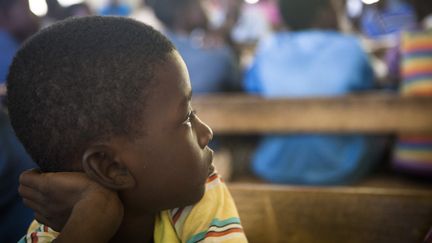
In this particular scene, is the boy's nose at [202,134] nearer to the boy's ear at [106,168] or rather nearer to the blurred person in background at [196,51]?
the boy's ear at [106,168]

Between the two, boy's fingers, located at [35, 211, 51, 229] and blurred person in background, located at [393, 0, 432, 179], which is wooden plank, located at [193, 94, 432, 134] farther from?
boy's fingers, located at [35, 211, 51, 229]

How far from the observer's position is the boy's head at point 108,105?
572 millimetres

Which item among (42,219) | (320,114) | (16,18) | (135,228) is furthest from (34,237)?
(16,18)

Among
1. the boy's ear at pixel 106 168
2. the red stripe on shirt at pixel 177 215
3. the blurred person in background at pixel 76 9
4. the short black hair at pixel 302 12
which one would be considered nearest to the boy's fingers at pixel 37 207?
the boy's ear at pixel 106 168

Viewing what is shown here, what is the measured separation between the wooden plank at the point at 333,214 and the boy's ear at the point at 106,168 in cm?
38

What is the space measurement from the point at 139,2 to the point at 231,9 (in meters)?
2.02

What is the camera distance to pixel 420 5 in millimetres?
2000

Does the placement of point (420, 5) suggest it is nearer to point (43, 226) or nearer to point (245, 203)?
point (245, 203)

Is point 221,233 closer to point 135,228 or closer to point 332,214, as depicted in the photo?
point 135,228

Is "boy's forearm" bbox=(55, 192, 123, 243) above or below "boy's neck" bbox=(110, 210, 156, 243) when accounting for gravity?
above

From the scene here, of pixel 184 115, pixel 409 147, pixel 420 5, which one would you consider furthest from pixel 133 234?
pixel 420 5

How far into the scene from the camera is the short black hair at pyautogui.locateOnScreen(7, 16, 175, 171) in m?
0.57

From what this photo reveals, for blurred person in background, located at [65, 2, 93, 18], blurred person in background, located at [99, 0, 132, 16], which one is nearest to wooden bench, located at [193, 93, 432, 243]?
blurred person in background, located at [65, 2, 93, 18]

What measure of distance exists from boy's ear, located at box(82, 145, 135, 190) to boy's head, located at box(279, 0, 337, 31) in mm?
1365
